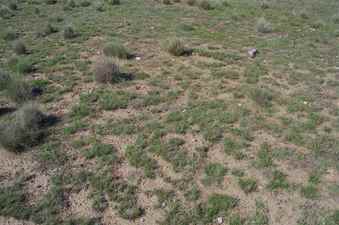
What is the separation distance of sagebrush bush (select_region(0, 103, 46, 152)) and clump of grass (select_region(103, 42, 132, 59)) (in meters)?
3.55

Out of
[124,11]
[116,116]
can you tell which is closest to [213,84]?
[116,116]

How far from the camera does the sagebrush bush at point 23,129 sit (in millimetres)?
5094

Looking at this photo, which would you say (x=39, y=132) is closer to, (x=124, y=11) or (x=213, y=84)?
(x=213, y=84)

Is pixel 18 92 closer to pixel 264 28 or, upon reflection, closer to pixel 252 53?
pixel 252 53

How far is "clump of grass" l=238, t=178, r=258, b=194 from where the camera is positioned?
4635mm

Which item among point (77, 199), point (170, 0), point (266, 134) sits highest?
point (170, 0)

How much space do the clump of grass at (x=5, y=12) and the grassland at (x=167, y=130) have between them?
94.5 inches

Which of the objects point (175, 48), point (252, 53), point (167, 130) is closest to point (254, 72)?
point (252, 53)

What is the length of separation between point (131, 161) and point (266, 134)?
2.77 metres

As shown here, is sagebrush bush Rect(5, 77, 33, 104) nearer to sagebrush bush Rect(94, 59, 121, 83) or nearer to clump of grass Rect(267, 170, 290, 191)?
sagebrush bush Rect(94, 59, 121, 83)

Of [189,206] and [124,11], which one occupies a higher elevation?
[124,11]

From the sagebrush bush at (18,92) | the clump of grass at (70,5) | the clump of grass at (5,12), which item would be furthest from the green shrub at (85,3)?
the sagebrush bush at (18,92)

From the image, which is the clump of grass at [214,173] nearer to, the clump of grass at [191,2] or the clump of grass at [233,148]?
the clump of grass at [233,148]

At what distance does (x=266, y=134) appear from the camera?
231 inches
